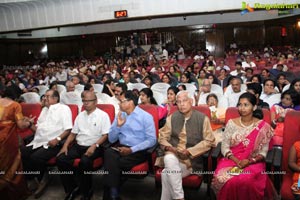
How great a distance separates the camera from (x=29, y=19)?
31.9 feet

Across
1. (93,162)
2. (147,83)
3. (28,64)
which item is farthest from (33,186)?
(28,64)

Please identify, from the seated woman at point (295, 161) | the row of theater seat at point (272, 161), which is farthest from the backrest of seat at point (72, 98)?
the seated woman at point (295, 161)

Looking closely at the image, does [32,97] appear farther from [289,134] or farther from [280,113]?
[289,134]

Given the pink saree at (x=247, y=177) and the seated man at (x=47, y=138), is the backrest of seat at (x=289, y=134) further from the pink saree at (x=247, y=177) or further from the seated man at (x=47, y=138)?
the seated man at (x=47, y=138)

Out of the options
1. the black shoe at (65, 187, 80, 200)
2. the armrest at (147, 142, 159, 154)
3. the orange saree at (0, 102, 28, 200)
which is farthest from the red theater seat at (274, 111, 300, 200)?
the orange saree at (0, 102, 28, 200)

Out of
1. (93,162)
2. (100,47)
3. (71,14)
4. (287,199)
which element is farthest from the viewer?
(100,47)

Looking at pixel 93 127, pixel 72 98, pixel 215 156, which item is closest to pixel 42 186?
pixel 93 127

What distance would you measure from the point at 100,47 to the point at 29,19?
7.36m

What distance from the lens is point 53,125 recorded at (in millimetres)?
3059

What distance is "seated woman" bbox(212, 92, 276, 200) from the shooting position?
205 centimetres

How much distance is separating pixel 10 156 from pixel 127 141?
1.15m

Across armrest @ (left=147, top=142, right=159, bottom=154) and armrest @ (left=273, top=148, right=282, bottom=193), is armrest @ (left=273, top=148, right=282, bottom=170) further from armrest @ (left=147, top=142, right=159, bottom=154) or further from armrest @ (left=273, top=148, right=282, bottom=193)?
armrest @ (left=147, top=142, right=159, bottom=154)

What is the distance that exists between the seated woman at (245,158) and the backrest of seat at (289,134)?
157 mm

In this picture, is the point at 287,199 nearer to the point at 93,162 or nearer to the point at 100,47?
the point at 93,162
